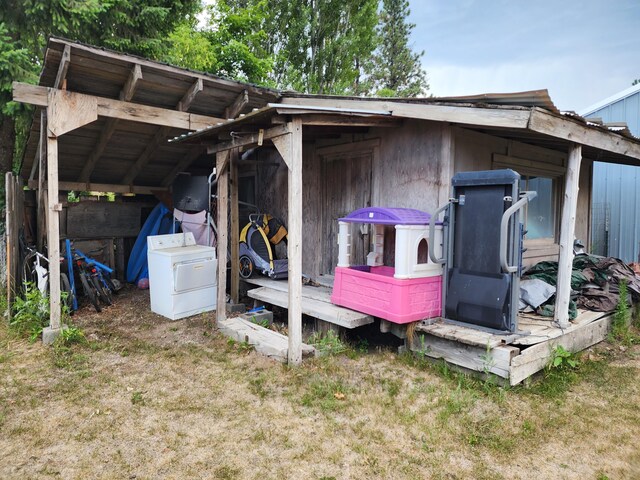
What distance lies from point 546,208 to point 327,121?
3.89m

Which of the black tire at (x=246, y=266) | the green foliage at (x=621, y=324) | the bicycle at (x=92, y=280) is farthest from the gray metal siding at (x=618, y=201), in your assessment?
the bicycle at (x=92, y=280)

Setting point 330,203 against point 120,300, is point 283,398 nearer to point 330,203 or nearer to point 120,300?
point 330,203

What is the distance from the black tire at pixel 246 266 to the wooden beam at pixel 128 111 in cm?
190

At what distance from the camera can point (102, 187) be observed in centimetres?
693

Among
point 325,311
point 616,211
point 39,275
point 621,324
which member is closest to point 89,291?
point 39,275

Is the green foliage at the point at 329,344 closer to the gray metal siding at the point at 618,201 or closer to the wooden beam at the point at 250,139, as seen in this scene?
the wooden beam at the point at 250,139

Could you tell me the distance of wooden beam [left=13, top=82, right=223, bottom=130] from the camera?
4159mm

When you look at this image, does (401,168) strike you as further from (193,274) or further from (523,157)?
(193,274)

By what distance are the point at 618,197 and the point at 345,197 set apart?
5.90m

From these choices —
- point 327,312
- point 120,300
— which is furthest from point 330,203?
point 120,300

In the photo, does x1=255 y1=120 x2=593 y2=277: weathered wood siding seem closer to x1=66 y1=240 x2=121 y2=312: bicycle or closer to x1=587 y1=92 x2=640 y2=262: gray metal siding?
x1=587 y1=92 x2=640 y2=262: gray metal siding

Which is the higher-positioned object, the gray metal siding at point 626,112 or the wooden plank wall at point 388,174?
the gray metal siding at point 626,112

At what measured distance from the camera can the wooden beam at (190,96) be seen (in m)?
4.88

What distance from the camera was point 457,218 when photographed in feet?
12.5
